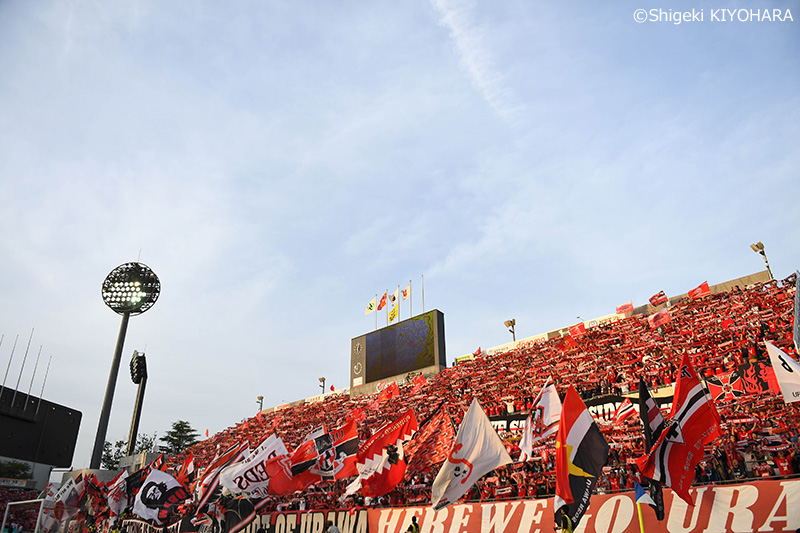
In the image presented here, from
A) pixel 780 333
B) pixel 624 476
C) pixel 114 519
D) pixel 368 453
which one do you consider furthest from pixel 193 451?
pixel 780 333

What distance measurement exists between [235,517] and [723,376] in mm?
16512

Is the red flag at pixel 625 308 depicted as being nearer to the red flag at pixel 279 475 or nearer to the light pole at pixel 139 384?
the red flag at pixel 279 475

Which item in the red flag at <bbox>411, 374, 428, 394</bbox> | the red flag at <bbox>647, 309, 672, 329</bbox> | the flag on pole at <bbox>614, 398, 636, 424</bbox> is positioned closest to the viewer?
the flag on pole at <bbox>614, 398, 636, 424</bbox>

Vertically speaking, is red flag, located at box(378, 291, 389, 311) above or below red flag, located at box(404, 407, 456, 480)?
above

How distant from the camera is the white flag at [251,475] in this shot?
15875 millimetres

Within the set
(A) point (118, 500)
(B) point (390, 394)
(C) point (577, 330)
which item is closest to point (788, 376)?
(C) point (577, 330)

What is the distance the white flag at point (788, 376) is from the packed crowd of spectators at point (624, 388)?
288cm

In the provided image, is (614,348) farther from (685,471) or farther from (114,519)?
(114,519)

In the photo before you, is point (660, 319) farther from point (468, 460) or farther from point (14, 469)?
point (14, 469)

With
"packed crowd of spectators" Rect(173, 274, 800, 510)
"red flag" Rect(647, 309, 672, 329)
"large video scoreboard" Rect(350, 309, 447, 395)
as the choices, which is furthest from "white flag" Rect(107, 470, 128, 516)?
"red flag" Rect(647, 309, 672, 329)

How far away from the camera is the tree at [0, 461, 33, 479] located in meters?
45.4

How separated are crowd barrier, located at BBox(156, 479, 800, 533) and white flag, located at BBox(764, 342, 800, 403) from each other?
170cm

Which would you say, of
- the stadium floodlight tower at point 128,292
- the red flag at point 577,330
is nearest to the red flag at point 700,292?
the red flag at point 577,330

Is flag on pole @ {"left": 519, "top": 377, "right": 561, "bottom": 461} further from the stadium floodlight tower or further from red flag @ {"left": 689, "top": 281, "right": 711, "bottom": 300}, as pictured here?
the stadium floodlight tower
